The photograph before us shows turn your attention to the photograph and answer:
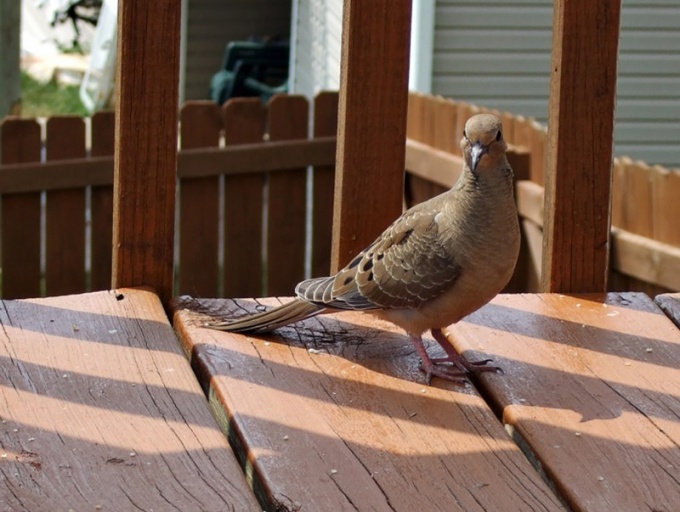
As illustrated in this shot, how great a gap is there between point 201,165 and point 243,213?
354 millimetres

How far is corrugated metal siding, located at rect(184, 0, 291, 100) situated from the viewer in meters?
14.4

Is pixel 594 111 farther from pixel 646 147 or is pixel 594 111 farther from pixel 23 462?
pixel 646 147

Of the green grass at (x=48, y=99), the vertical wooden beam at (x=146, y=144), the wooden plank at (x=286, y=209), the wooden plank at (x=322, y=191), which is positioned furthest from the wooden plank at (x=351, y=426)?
the green grass at (x=48, y=99)

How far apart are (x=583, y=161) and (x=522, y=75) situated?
20.9 ft

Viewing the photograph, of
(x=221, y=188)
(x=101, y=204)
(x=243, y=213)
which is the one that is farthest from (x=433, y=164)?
(x=101, y=204)

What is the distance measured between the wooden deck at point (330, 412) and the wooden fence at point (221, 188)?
134 inches

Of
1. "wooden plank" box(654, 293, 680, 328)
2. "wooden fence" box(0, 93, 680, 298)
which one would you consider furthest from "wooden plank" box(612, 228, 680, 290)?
"wooden plank" box(654, 293, 680, 328)

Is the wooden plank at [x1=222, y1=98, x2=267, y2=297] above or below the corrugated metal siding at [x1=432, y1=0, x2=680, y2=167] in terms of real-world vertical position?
below

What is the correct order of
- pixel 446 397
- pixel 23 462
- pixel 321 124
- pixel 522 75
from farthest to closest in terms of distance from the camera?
pixel 522 75 < pixel 321 124 < pixel 446 397 < pixel 23 462

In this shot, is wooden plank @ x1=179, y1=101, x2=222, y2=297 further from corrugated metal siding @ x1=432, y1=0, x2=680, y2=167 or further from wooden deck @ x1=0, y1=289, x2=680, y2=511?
wooden deck @ x1=0, y1=289, x2=680, y2=511

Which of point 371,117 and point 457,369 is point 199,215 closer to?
point 371,117

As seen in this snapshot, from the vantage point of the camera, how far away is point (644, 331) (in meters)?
2.72

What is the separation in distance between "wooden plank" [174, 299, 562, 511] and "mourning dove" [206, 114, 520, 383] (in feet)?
0.22

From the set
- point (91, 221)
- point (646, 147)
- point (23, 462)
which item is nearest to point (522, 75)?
point (646, 147)
